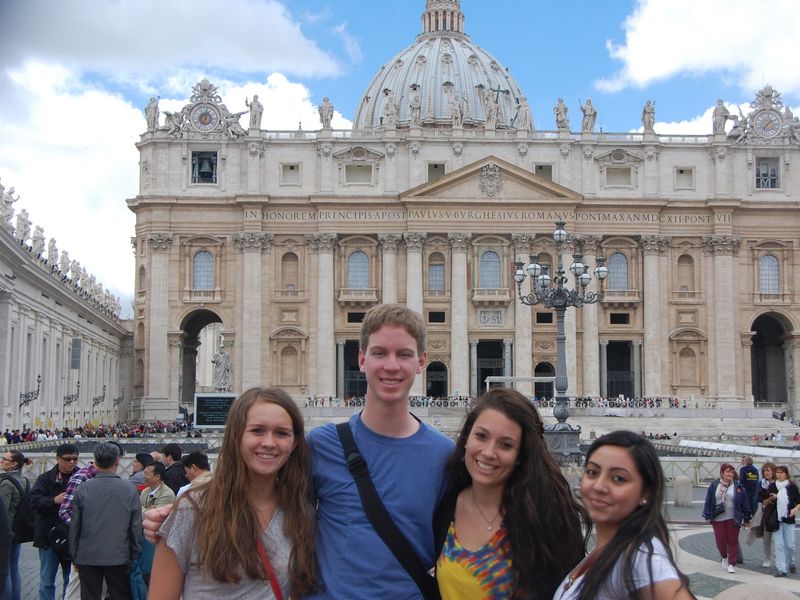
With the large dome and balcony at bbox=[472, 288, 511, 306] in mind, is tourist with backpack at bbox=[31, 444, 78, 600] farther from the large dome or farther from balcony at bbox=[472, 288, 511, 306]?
the large dome

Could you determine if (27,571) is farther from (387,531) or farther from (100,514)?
(387,531)

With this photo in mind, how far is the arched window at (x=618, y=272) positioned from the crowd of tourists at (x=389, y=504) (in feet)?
217

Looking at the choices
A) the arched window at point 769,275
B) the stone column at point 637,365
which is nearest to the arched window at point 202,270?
the stone column at point 637,365

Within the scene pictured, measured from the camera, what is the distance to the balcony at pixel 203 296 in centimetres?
6962

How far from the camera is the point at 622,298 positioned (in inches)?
2751

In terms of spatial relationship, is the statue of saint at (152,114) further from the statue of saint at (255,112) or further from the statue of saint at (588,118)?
the statue of saint at (588,118)

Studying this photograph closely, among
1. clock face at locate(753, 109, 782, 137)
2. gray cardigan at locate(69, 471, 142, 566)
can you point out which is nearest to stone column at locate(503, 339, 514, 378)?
clock face at locate(753, 109, 782, 137)

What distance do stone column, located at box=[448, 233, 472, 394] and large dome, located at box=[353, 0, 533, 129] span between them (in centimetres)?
3220

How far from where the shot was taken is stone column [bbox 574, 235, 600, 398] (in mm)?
68375

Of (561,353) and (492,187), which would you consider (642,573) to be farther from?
(492,187)

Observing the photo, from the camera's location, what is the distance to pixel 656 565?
468 cm

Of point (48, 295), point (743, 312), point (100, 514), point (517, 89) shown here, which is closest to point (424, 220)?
point (743, 312)

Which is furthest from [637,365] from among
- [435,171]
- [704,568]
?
[704,568]

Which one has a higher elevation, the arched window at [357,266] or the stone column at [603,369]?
the arched window at [357,266]
